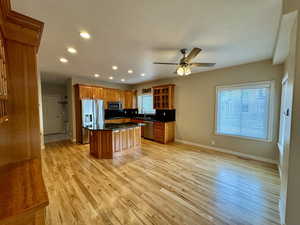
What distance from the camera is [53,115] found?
7250mm

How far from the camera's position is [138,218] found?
1.80 m

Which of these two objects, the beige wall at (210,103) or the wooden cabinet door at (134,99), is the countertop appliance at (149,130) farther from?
the wooden cabinet door at (134,99)

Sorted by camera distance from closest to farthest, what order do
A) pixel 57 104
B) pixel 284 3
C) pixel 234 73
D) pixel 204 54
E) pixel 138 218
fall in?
pixel 284 3
pixel 138 218
pixel 204 54
pixel 234 73
pixel 57 104

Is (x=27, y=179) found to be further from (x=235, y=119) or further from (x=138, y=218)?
(x=235, y=119)

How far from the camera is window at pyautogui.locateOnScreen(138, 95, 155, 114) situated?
22.1ft

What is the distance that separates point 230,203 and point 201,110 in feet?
10.3

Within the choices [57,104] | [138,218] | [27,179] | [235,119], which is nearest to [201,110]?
[235,119]

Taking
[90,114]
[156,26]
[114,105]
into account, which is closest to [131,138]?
[90,114]

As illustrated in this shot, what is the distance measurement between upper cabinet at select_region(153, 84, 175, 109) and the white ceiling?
94.3 inches

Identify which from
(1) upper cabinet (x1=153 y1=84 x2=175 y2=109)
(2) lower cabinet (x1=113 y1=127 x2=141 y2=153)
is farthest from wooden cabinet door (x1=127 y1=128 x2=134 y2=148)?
(1) upper cabinet (x1=153 y1=84 x2=175 y2=109)

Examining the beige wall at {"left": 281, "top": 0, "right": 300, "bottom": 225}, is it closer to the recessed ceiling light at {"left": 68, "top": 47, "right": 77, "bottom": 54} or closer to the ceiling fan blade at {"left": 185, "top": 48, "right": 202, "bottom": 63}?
the ceiling fan blade at {"left": 185, "top": 48, "right": 202, "bottom": 63}

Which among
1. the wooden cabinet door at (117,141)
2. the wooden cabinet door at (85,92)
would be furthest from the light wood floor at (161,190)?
the wooden cabinet door at (85,92)

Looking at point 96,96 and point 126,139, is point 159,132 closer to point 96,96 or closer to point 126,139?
point 126,139

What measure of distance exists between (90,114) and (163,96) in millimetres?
3063
